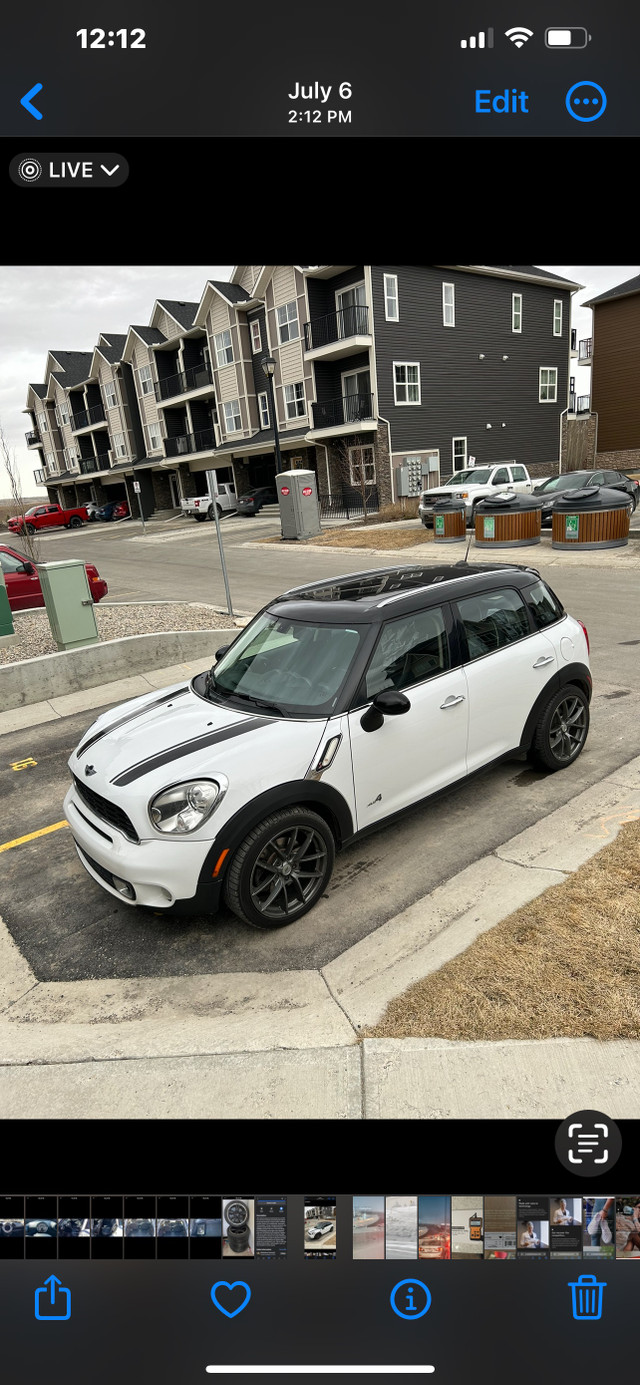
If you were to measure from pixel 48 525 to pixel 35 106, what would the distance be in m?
46.3

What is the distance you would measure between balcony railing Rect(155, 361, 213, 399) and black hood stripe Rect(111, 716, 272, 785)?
4091cm

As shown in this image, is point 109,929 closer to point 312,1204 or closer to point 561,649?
point 312,1204

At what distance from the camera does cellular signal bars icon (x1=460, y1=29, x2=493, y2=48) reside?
136 cm

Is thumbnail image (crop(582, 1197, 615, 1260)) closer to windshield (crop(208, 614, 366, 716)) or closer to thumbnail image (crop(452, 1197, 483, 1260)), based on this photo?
thumbnail image (crop(452, 1197, 483, 1260))

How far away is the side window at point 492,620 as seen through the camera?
4.68 meters

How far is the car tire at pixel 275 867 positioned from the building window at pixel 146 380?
47837 millimetres

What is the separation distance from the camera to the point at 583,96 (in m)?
1.40

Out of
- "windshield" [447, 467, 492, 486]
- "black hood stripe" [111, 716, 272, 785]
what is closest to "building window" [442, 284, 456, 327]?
"windshield" [447, 467, 492, 486]

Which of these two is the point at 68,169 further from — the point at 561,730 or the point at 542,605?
the point at 561,730

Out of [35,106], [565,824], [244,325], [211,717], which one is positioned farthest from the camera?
[244,325]

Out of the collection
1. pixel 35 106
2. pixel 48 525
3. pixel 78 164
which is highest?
pixel 35 106

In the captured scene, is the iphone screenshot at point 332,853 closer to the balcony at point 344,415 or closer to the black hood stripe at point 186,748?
the black hood stripe at point 186,748

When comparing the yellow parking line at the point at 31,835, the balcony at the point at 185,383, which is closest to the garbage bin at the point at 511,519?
the yellow parking line at the point at 31,835

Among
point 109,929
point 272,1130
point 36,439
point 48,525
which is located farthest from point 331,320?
point 36,439
